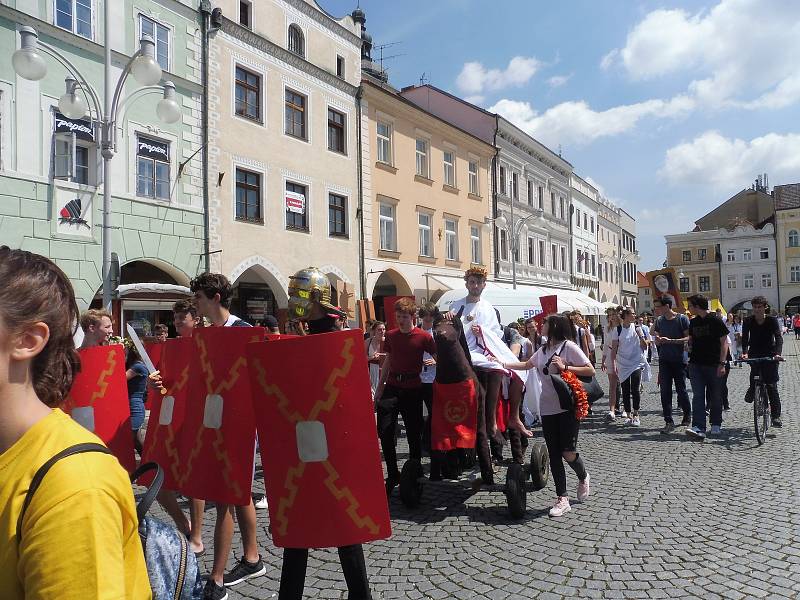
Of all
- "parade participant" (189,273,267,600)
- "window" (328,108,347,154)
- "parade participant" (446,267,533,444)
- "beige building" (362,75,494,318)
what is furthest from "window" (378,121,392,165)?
"parade participant" (189,273,267,600)

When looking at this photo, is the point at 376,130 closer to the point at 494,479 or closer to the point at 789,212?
the point at 494,479

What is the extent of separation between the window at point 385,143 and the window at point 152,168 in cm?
924

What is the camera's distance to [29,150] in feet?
39.8

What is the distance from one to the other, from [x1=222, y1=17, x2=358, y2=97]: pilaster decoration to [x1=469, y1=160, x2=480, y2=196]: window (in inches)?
349

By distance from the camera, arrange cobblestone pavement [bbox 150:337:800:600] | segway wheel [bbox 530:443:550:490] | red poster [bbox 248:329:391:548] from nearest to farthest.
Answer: red poster [bbox 248:329:391:548], cobblestone pavement [bbox 150:337:800:600], segway wheel [bbox 530:443:550:490]

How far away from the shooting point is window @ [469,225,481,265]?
2831cm

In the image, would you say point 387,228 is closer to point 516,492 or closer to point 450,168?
point 450,168

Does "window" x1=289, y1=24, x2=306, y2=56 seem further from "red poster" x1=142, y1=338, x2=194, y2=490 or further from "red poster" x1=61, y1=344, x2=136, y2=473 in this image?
"red poster" x1=142, y1=338, x2=194, y2=490

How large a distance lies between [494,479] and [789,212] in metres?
77.9

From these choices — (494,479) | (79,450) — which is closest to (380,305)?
(494,479)

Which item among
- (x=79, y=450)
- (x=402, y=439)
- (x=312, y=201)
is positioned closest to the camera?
(x=79, y=450)

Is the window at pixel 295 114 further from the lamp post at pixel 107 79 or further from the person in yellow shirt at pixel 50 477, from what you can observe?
the person in yellow shirt at pixel 50 477

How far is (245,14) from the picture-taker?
17.2 meters

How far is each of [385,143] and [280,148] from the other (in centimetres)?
570
